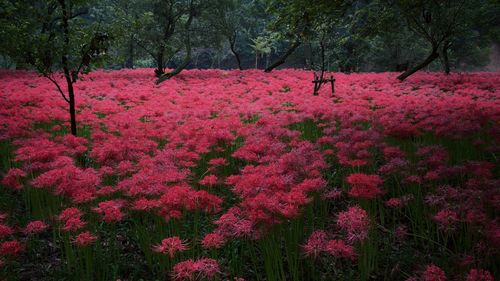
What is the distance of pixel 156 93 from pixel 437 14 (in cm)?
1536

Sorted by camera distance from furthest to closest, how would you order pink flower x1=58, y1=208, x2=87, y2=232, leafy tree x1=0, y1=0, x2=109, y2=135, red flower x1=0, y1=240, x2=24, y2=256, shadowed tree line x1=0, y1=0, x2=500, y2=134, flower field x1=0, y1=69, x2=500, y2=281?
shadowed tree line x1=0, y1=0, x2=500, y2=134
leafy tree x1=0, y1=0, x2=109, y2=135
pink flower x1=58, y1=208, x2=87, y2=232
flower field x1=0, y1=69, x2=500, y2=281
red flower x1=0, y1=240, x2=24, y2=256

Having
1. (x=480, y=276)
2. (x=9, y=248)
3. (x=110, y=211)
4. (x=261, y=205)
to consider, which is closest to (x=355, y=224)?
(x=261, y=205)

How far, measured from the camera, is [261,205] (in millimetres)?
3994

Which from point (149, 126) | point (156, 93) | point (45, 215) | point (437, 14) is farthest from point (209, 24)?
point (45, 215)

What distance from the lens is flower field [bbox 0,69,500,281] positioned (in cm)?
407

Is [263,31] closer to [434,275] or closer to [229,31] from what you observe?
[229,31]

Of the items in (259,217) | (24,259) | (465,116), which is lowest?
(24,259)

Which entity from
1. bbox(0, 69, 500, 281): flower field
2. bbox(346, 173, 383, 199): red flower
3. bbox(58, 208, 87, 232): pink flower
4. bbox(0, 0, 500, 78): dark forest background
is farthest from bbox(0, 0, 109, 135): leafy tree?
bbox(346, 173, 383, 199): red flower

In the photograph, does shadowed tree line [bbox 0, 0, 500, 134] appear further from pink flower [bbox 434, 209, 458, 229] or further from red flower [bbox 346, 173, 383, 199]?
pink flower [bbox 434, 209, 458, 229]

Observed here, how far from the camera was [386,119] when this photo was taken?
8.53m

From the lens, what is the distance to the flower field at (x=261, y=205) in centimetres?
407

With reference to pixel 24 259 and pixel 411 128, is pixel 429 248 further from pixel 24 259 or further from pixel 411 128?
pixel 24 259

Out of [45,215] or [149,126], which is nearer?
[45,215]

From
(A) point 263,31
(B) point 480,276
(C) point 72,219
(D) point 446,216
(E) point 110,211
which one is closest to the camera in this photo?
(B) point 480,276
